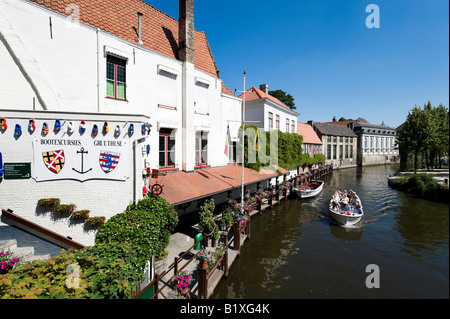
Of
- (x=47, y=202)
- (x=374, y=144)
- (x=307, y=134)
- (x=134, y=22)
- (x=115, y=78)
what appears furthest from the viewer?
(x=374, y=144)

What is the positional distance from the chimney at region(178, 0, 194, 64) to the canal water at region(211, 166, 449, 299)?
1230 centimetres

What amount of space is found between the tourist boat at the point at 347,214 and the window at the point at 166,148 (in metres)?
12.4

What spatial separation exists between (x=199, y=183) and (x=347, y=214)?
36.8 feet

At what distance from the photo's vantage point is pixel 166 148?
1246 centimetres

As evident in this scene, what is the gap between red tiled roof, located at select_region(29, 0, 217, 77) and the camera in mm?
9695

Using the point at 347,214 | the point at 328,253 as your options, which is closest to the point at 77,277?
the point at 328,253

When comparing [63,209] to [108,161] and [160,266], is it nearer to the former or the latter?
[108,161]

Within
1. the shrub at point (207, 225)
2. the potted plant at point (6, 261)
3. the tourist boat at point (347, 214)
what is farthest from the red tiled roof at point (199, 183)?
the tourist boat at point (347, 214)

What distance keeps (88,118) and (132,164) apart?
2.36 metres

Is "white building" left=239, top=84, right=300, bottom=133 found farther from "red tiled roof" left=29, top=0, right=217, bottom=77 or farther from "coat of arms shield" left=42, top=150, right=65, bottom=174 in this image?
"coat of arms shield" left=42, top=150, right=65, bottom=174

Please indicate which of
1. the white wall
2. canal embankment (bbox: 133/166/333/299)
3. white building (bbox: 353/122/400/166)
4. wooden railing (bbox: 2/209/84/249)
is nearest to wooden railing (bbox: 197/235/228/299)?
canal embankment (bbox: 133/166/333/299)
